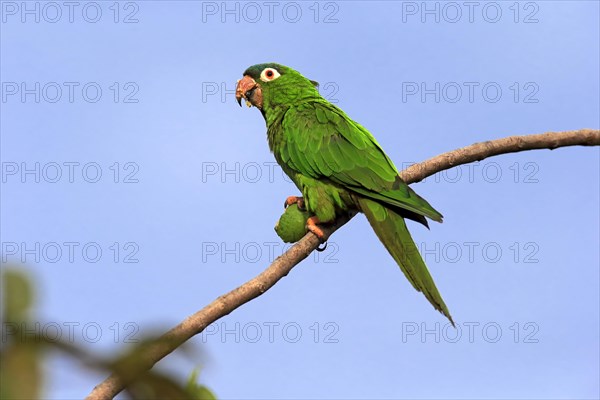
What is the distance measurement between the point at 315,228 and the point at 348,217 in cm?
69

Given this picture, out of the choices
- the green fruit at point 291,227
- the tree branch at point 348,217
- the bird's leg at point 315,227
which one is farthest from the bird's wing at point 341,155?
the green fruit at point 291,227

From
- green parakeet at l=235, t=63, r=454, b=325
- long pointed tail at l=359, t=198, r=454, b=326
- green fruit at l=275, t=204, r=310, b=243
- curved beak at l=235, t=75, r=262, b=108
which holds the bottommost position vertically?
long pointed tail at l=359, t=198, r=454, b=326

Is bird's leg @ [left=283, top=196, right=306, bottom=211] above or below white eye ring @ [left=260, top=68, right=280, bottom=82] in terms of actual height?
below

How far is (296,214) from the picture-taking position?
5.50 metres

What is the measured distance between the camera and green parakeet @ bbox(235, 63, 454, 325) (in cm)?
517

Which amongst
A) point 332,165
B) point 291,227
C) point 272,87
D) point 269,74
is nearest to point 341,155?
point 332,165

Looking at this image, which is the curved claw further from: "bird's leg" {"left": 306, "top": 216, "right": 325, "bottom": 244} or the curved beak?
the curved beak

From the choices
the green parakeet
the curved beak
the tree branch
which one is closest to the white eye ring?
the green parakeet

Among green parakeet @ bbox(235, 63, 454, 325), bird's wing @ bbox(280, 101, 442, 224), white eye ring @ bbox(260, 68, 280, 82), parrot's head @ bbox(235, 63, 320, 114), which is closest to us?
green parakeet @ bbox(235, 63, 454, 325)

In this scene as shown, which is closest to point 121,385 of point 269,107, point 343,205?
point 343,205

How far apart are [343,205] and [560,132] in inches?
69.4

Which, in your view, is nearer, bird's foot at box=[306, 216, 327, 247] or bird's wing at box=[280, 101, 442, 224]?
bird's foot at box=[306, 216, 327, 247]

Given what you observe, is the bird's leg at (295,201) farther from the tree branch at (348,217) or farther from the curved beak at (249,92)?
the curved beak at (249,92)

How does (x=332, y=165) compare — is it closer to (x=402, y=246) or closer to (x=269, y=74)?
(x=402, y=246)
